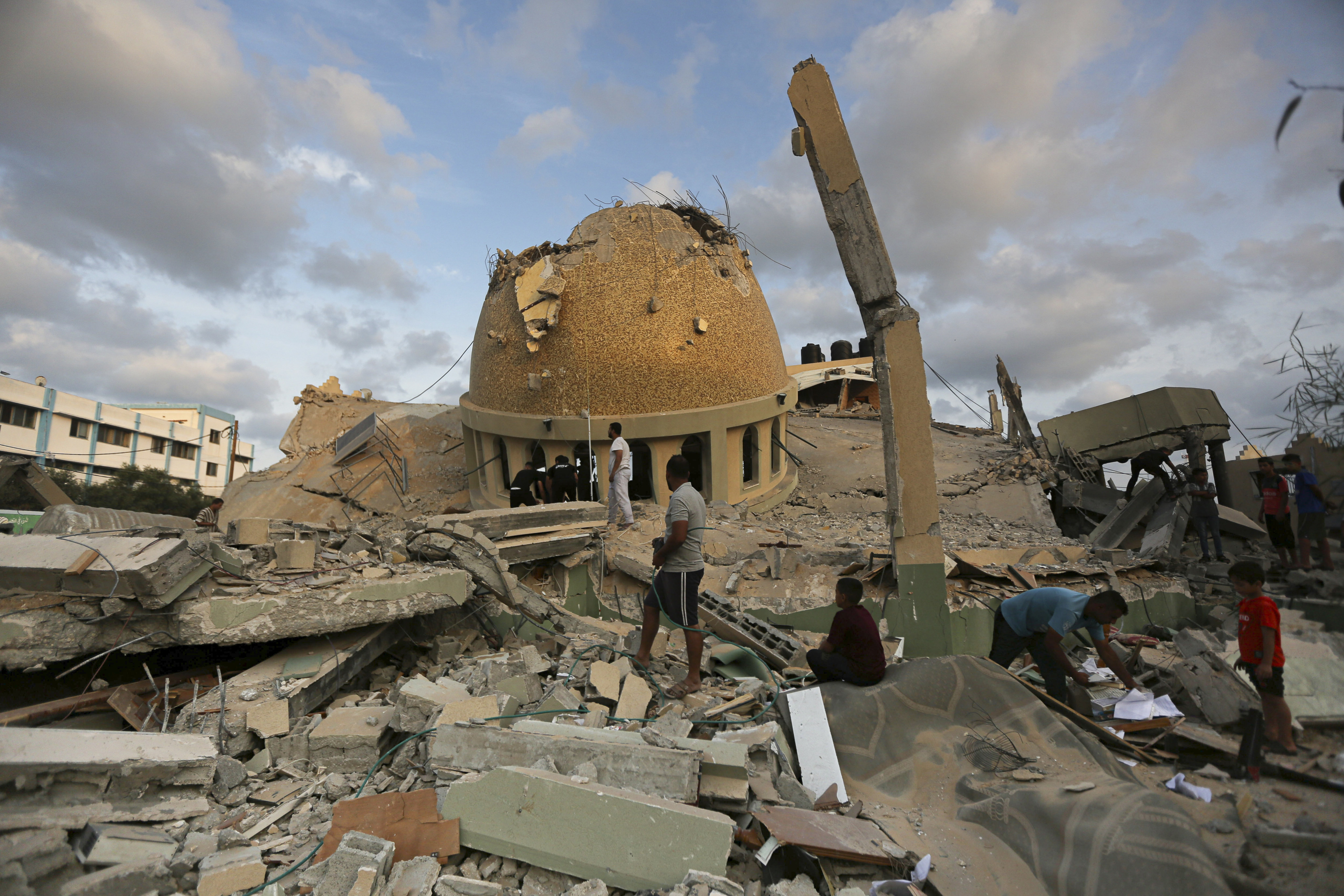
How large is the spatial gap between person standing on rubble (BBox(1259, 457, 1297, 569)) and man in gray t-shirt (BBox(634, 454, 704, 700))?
10.5 ft

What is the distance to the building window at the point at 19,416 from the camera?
29.0 meters

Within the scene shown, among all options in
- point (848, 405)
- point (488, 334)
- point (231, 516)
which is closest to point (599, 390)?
point (488, 334)

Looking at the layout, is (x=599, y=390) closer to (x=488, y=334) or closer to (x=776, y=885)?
(x=488, y=334)

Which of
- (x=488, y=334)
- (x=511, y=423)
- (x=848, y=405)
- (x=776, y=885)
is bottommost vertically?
(x=776, y=885)

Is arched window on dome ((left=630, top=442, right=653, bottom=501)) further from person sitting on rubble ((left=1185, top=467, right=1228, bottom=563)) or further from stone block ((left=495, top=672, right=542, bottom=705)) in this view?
person sitting on rubble ((left=1185, top=467, right=1228, bottom=563))

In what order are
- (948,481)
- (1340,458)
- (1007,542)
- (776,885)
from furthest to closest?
1. (948,481)
2. (1007,542)
3. (776,885)
4. (1340,458)

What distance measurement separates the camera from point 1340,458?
247 centimetres

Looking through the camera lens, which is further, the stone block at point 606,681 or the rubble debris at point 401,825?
the stone block at point 606,681

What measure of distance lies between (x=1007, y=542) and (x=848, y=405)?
56.2 ft

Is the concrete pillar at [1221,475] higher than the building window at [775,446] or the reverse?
the reverse

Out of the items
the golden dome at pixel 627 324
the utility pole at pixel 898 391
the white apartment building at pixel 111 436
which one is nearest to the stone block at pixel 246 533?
the utility pole at pixel 898 391

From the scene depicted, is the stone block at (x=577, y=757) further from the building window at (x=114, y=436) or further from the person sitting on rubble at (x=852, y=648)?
the building window at (x=114, y=436)

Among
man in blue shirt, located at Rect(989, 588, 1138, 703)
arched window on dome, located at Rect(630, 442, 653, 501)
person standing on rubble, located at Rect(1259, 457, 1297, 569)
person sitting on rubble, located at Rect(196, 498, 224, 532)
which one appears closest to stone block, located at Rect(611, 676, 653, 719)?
man in blue shirt, located at Rect(989, 588, 1138, 703)

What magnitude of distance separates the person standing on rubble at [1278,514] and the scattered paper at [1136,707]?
1.66 meters
